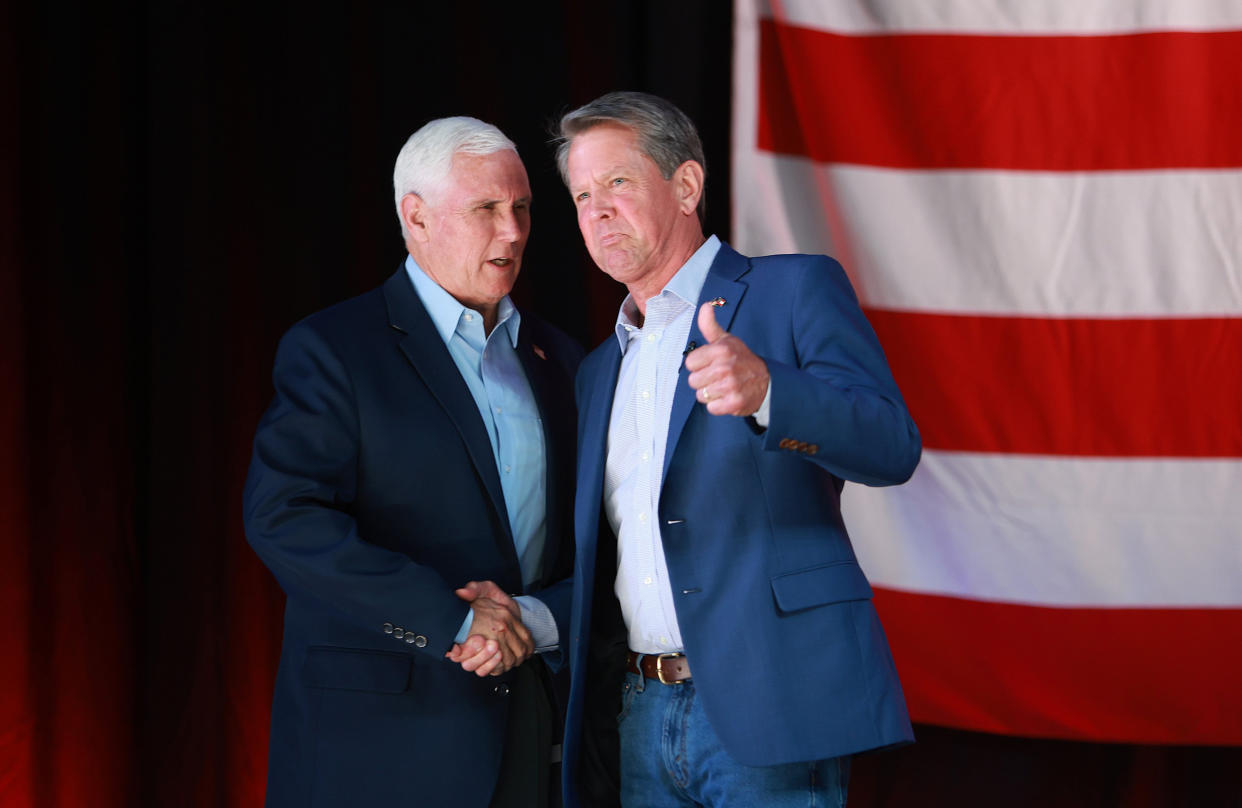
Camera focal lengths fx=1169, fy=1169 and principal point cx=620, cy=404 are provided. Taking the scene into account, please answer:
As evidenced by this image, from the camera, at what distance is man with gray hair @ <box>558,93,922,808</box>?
143 centimetres

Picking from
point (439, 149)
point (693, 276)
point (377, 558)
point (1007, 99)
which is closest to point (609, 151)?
Result: point (693, 276)

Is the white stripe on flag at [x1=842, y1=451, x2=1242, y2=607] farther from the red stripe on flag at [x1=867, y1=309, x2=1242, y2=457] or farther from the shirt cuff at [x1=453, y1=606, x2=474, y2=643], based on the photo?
the shirt cuff at [x1=453, y1=606, x2=474, y2=643]

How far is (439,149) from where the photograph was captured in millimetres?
1965

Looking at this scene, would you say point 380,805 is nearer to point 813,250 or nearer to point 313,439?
point 313,439

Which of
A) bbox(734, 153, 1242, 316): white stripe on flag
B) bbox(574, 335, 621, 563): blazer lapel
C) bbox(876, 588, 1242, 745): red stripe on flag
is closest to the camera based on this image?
bbox(574, 335, 621, 563): blazer lapel

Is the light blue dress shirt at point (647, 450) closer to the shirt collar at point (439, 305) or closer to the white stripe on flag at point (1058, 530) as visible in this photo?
the shirt collar at point (439, 305)

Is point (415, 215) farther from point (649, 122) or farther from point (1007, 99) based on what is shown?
point (1007, 99)

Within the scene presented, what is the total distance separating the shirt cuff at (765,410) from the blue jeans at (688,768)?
0.42m

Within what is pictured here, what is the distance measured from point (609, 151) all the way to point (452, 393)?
0.45 meters

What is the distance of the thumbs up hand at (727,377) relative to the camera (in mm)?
1286

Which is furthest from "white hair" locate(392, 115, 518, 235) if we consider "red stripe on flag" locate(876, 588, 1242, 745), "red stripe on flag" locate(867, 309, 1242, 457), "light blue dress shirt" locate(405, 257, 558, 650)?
"red stripe on flag" locate(876, 588, 1242, 745)

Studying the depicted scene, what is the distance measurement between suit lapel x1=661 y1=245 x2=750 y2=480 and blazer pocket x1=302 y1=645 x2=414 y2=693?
0.54 metres

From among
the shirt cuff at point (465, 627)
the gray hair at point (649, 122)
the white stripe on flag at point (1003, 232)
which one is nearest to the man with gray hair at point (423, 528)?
the shirt cuff at point (465, 627)


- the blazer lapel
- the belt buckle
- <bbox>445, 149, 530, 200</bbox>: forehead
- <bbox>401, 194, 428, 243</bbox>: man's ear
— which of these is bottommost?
the belt buckle
